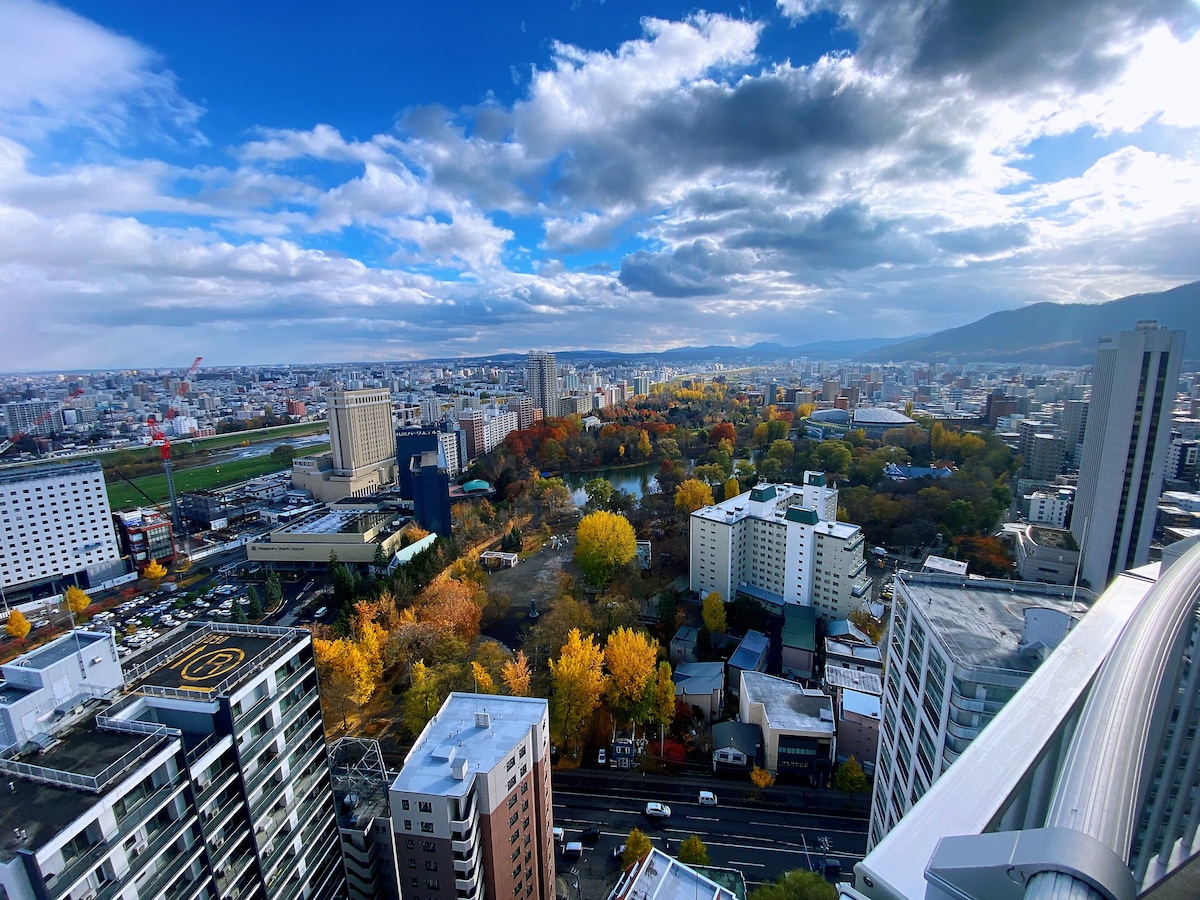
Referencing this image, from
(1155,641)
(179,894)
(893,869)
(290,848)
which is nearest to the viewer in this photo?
(893,869)

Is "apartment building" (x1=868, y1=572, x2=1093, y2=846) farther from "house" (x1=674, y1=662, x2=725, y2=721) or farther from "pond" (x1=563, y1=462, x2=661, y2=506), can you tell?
"pond" (x1=563, y1=462, x2=661, y2=506)

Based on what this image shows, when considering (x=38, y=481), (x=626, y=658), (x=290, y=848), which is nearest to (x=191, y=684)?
(x=290, y=848)

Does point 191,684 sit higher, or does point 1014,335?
point 1014,335

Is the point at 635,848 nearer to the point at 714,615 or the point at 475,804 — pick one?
the point at 475,804

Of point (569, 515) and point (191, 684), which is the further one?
point (569, 515)

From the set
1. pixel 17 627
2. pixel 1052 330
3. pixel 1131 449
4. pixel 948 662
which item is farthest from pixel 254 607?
pixel 1052 330

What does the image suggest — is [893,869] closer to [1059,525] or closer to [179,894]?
[179,894]
